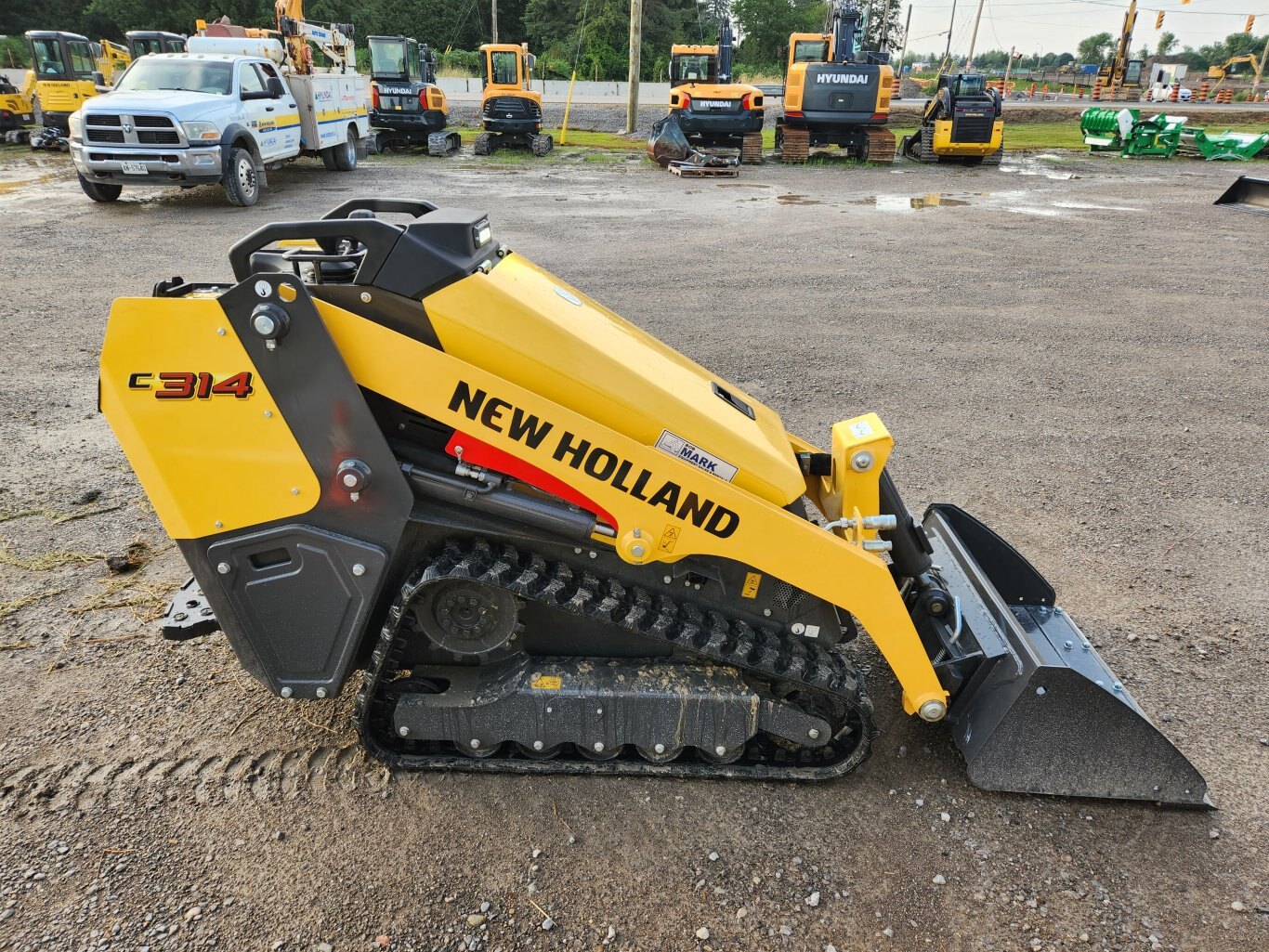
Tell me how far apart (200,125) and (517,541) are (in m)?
12.7

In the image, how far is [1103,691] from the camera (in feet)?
9.24

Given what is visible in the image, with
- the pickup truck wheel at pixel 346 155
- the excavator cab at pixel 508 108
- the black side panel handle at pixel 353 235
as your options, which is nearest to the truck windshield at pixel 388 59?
the excavator cab at pixel 508 108

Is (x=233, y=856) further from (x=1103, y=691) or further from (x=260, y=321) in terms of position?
(x=1103, y=691)

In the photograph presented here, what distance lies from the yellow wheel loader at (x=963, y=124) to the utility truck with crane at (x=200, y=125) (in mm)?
14059

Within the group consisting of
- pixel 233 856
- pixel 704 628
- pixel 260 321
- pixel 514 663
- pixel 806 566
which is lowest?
pixel 233 856

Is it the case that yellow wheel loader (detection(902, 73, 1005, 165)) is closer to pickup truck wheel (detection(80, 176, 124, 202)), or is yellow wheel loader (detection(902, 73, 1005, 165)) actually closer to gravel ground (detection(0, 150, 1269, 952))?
gravel ground (detection(0, 150, 1269, 952))

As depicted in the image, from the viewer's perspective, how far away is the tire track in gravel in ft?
9.53

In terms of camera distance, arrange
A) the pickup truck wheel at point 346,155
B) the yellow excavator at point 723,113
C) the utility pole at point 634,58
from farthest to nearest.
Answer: the utility pole at point 634,58 → the yellow excavator at point 723,113 → the pickup truck wheel at point 346,155

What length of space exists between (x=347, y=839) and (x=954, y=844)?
6.52 feet

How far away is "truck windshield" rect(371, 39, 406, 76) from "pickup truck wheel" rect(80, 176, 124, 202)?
9948mm

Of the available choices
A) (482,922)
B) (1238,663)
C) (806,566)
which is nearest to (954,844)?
(806,566)

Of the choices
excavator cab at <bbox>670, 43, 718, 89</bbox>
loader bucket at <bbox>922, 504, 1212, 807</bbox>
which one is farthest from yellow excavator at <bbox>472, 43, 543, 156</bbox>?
loader bucket at <bbox>922, 504, 1212, 807</bbox>

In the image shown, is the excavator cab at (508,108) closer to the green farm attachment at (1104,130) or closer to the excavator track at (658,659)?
the green farm attachment at (1104,130)

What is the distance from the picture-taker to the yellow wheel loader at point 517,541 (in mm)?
2627
